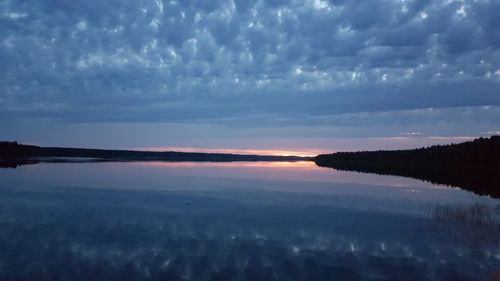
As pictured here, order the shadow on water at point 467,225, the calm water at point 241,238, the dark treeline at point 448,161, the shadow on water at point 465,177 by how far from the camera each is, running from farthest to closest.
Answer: the dark treeline at point 448,161 → the shadow on water at point 465,177 → the shadow on water at point 467,225 → the calm water at point 241,238

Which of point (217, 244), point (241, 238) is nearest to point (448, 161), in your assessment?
point (241, 238)

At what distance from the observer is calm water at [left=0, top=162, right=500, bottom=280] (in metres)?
18.0

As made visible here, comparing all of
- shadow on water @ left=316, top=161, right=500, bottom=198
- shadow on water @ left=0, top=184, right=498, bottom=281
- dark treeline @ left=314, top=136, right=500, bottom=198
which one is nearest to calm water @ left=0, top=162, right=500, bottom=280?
shadow on water @ left=0, top=184, right=498, bottom=281

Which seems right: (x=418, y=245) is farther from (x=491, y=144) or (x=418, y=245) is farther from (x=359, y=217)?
(x=491, y=144)

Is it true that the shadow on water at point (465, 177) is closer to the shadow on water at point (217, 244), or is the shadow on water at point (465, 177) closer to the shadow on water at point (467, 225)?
the shadow on water at point (467, 225)

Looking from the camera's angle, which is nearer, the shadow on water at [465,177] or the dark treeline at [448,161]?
the shadow on water at [465,177]

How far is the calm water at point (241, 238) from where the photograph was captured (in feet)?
59.0

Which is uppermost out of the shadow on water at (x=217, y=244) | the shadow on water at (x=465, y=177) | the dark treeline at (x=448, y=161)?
the dark treeline at (x=448, y=161)

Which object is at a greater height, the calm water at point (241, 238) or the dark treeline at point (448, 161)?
the dark treeline at point (448, 161)

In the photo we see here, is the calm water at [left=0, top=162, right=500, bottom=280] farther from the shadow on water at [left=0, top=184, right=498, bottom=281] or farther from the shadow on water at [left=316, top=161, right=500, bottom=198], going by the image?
the shadow on water at [left=316, top=161, right=500, bottom=198]

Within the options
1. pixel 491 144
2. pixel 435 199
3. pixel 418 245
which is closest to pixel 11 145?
pixel 491 144

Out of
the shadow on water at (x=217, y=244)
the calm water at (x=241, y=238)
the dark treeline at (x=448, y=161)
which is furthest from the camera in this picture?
the dark treeline at (x=448, y=161)

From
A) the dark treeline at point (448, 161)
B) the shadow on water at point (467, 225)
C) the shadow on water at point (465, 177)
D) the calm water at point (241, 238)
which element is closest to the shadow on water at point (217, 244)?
the calm water at point (241, 238)

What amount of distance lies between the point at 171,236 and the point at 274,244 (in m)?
5.42
